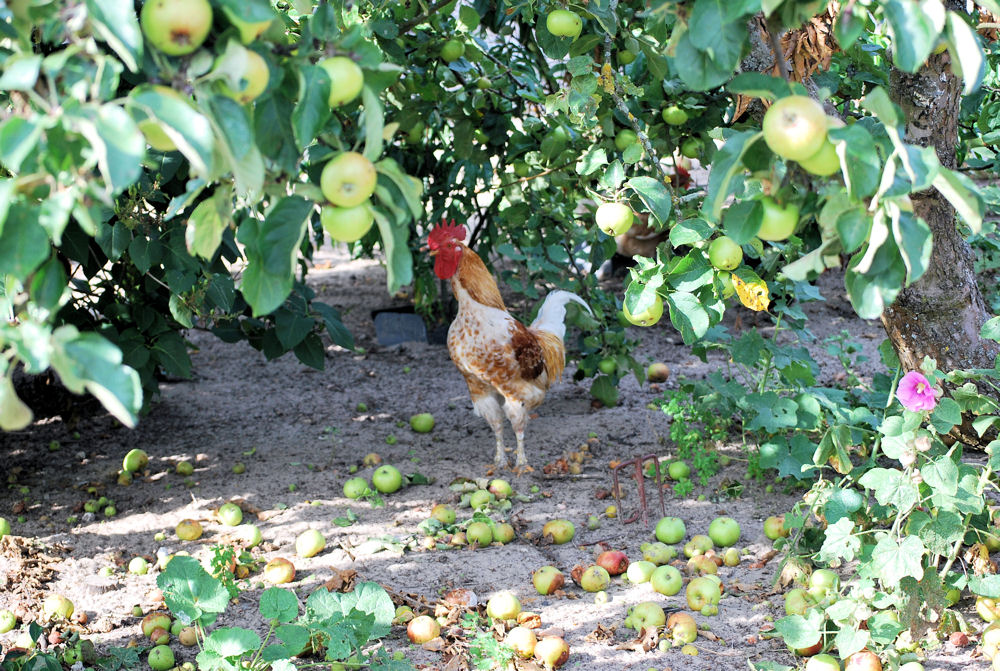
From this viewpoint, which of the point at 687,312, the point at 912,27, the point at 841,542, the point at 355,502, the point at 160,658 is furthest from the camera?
the point at 355,502

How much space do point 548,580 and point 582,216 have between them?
181 cm

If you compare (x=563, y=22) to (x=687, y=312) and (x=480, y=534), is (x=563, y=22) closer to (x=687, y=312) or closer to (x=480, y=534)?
(x=687, y=312)

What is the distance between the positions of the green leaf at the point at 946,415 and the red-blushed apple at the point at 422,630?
146 centimetres

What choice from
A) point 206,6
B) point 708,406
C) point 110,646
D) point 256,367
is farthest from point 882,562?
point 256,367

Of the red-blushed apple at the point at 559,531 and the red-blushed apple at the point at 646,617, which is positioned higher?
the red-blushed apple at the point at 559,531

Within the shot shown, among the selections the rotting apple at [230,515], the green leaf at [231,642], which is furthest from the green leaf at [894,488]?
the rotting apple at [230,515]

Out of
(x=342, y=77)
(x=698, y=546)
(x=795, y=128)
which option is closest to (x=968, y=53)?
(x=795, y=128)

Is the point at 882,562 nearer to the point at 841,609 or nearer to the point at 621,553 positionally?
the point at 841,609

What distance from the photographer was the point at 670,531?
121 inches

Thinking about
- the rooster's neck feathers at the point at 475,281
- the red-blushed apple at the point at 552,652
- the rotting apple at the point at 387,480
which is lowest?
the red-blushed apple at the point at 552,652

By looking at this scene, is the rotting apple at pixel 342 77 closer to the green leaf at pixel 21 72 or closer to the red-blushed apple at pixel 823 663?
the green leaf at pixel 21 72

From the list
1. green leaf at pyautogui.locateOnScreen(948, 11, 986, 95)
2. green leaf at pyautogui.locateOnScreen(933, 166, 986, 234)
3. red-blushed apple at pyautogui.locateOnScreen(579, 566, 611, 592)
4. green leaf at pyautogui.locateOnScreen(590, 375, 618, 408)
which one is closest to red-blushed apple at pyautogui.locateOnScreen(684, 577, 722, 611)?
red-blushed apple at pyautogui.locateOnScreen(579, 566, 611, 592)

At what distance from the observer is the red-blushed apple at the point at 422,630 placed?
2.45 m

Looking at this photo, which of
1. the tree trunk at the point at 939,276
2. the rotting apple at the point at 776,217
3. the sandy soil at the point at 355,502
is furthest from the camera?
the sandy soil at the point at 355,502
